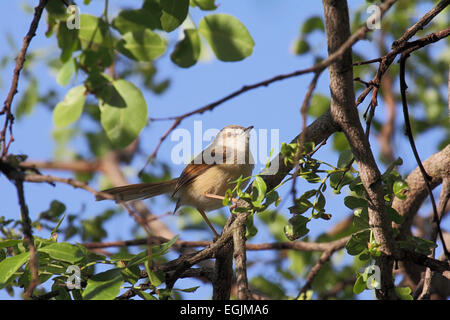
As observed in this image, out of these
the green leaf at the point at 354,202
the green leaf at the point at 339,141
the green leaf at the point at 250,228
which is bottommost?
the green leaf at the point at 250,228

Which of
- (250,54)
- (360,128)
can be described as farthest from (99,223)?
(360,128)

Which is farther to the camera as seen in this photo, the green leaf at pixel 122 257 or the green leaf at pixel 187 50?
the green leaf at pixel 187 50

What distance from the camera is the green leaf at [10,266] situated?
9.55 ft

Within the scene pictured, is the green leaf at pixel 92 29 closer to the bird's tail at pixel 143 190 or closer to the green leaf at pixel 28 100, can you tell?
the bird's tail at pixel 143 190

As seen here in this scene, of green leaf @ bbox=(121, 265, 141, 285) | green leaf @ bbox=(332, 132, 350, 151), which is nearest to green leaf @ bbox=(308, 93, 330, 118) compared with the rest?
green leaf @ bbox=(332, 132, 350, 151)

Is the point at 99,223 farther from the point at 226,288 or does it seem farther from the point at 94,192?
the point at 94,192

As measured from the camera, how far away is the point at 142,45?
169 inches

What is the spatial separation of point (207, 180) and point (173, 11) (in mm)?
2698

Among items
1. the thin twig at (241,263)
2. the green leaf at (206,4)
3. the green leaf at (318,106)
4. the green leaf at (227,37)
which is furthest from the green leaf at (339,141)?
the thin twig at (241,263)

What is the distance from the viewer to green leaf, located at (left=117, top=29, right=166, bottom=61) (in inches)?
168

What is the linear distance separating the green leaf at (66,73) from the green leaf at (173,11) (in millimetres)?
1128

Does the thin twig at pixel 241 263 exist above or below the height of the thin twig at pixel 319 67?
below

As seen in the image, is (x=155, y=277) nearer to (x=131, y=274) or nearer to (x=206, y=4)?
(x=131, y=274)

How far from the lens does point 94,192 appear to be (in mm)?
2182
